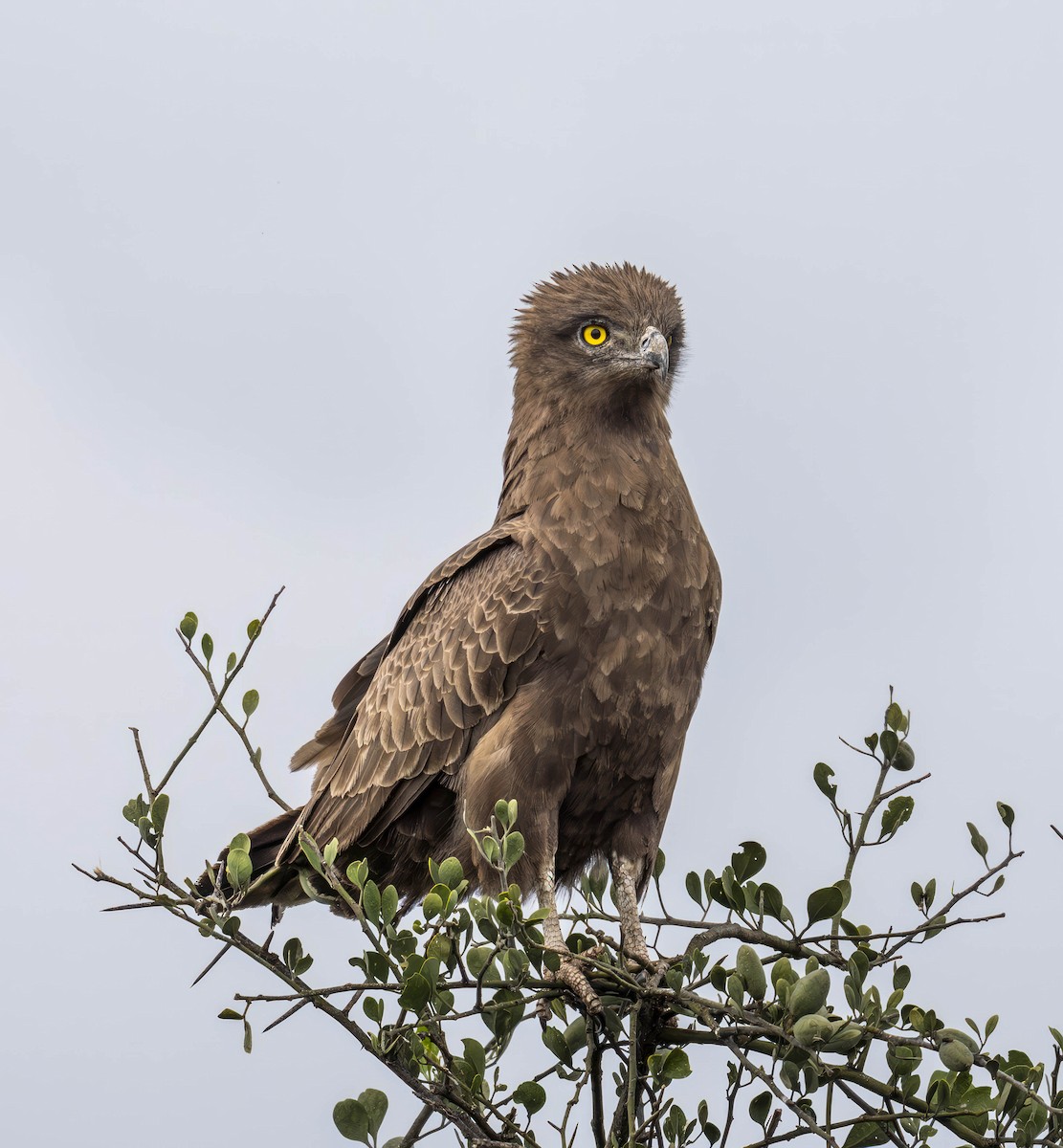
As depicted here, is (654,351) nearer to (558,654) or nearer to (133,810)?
(558,654)

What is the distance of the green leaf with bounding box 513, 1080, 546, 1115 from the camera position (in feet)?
14.4

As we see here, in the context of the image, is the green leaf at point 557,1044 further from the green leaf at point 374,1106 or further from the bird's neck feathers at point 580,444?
the bird's neck feathers at point 580,444

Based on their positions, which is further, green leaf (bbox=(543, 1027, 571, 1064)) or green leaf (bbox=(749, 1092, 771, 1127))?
green leaf (bbox=(543, 1027, 571, 1064))

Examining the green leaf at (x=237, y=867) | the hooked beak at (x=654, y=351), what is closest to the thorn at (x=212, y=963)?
the green leaf at (x=237, y=867)

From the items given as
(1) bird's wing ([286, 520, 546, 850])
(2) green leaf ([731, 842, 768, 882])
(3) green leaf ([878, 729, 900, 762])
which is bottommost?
(2) green leaf ([731, 842, 768, 882])

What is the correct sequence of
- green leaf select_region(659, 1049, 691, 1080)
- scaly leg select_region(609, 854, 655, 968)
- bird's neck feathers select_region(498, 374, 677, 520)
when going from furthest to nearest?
1. bird's neck feathers select_region(498, 374, 677, 520)
2. scaly leg select_region(609, 854, 655, 968)
3. green leaf select_region(659, 1049, 691, 1080)

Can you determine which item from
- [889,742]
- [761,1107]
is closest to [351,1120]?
[761,1107]

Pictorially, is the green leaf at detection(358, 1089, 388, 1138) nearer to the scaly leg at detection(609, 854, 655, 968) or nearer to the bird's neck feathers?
the scaly leg at detection(609, 854, 655, 968)

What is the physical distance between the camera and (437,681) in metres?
6.59

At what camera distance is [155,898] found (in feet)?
14.3

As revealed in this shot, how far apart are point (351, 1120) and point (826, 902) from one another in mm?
1538

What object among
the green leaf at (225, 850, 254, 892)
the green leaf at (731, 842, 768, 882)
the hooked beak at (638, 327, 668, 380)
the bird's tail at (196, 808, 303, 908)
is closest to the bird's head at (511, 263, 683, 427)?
the hooked beak at (638, 327, 668, 380)

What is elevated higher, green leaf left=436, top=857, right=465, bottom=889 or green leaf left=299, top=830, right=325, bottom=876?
green leaf left=436, top=857, right=465, bottom=889

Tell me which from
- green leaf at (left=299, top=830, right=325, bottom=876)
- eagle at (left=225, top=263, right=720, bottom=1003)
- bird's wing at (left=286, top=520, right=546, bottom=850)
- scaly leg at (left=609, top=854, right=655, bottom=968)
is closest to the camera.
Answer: green leaf at (left=299, top=830, right=325, bottom=876)
